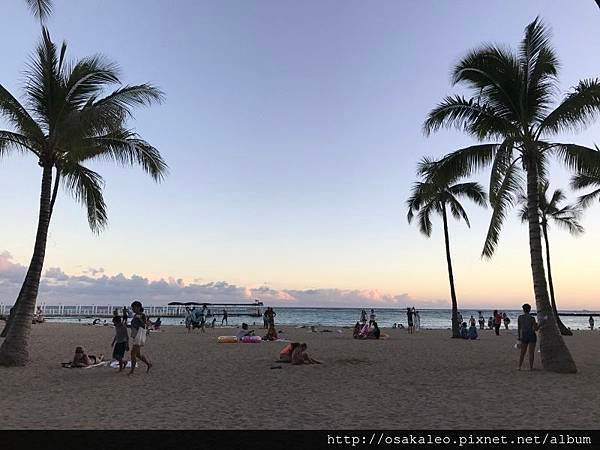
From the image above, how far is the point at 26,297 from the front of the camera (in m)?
14.4

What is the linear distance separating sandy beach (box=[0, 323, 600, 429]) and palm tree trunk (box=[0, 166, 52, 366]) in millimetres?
667

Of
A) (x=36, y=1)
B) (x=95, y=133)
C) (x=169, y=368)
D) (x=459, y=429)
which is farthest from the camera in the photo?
(x=95, y=133)

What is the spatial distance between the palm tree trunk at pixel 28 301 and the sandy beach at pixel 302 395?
2.19ft

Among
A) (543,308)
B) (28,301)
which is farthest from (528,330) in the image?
(28,301)

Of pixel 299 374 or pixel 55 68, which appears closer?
pixel 299 374

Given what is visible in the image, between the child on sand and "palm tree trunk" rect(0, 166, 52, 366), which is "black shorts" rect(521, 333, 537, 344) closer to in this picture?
the child on sand

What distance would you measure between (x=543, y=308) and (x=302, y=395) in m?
7.92

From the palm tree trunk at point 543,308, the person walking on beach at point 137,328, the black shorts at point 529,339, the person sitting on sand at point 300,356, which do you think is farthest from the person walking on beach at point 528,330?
the person walking on beach at point 137,328

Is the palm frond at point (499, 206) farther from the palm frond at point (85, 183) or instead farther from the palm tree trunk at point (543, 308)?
the palm frond at point (85, 183)

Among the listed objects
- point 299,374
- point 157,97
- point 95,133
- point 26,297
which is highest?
point 157,97

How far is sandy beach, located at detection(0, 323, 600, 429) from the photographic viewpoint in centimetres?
737
